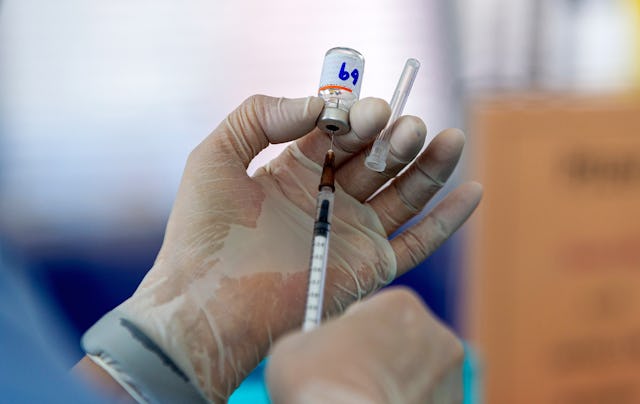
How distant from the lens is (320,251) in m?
0.79

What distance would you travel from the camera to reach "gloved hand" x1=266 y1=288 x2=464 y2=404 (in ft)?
1.79

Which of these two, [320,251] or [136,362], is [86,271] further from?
[320,251]

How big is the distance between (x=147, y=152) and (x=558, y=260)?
46.9 inches

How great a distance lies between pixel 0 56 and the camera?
5.55 ft

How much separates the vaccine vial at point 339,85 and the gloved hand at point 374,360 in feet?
1.09

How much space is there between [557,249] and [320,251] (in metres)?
1.10

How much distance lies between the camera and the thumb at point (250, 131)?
944mm

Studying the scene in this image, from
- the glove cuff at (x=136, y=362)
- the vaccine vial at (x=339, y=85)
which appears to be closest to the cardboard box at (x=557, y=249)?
the vaccine vial at (x=339, y=85)

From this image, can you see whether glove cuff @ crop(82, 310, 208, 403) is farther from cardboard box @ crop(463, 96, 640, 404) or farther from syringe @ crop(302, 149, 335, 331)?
cardboard box @ crop(463, 96, 640, 404)

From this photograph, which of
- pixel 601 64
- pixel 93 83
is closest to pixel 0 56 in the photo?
pixel 93 83

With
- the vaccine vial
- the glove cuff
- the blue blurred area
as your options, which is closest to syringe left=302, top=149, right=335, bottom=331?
the vaccine vial

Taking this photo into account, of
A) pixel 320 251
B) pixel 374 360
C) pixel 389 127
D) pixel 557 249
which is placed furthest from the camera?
pixel 557 249

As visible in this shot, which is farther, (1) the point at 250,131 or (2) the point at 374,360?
(1) the point at 250,131

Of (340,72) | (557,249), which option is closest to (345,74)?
(340,72)
